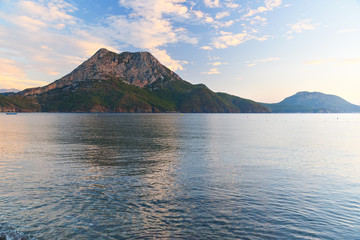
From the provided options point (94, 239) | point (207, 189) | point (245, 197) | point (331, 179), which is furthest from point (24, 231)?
point (331, 179)

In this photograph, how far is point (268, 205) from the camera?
63.6ft

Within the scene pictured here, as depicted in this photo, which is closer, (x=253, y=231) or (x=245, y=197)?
(x=253, y=231)

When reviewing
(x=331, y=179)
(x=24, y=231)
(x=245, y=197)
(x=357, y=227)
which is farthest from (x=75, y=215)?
(x=331, y=179)

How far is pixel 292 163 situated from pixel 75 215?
33853 mm

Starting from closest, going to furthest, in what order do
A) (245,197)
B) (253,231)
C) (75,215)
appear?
(253,231) → (75,215) → (245,197)

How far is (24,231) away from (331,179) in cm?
3236

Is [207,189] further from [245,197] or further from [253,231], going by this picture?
[253,231]

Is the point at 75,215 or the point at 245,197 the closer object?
the point at 75,215

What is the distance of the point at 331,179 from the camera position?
28469 millimetres

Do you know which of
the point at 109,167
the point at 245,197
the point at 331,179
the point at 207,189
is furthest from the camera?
the point at 109,167

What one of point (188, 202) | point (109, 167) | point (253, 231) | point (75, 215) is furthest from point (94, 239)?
point (109, 167)

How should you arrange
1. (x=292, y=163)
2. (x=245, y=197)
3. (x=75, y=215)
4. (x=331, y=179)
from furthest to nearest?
(x=292, y=163)
(x=331, y=179)
(x=245, y=197)
(x=75, y=215)

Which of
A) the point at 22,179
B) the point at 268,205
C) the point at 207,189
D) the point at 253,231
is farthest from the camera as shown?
the point at 22,179

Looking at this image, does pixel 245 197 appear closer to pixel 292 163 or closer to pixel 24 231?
pixel 24 231
